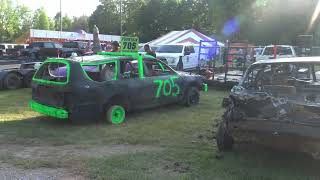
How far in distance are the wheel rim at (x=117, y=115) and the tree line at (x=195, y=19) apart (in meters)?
28.2

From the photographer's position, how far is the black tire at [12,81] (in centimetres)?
1469

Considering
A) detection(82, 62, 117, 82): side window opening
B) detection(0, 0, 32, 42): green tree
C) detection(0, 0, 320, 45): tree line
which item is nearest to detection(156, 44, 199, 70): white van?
detection(82, 62, 117, 82): side window opening

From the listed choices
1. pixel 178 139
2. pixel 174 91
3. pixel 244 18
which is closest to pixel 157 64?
pixel 174 91

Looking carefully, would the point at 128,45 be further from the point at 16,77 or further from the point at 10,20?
the point at 10,20

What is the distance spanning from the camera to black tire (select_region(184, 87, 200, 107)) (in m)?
11.3

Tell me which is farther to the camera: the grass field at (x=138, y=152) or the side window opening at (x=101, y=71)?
the side window opening at (x=101, y=71)

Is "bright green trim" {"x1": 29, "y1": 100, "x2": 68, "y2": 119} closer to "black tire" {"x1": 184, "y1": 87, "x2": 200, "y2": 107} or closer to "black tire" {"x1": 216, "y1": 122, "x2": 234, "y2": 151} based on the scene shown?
"black tire" {"x1": 216, "y1": 122, "x2": 234, "y2": 151}

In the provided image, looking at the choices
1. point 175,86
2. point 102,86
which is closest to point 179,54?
point 175,86

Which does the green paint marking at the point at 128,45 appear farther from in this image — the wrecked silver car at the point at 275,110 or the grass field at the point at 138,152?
the wrecked silver car at the point at 275,110

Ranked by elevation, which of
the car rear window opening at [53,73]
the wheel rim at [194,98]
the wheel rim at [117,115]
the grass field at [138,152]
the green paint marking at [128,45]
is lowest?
the grass field at [138,152]

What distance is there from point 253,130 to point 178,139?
2092 millimetres

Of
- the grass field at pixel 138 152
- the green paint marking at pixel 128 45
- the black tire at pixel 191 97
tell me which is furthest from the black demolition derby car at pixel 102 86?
the green paint marking at pixel 128 45

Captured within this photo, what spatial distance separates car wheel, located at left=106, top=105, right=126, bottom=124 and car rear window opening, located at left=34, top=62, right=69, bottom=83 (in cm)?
114

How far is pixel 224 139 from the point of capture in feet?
21.7
